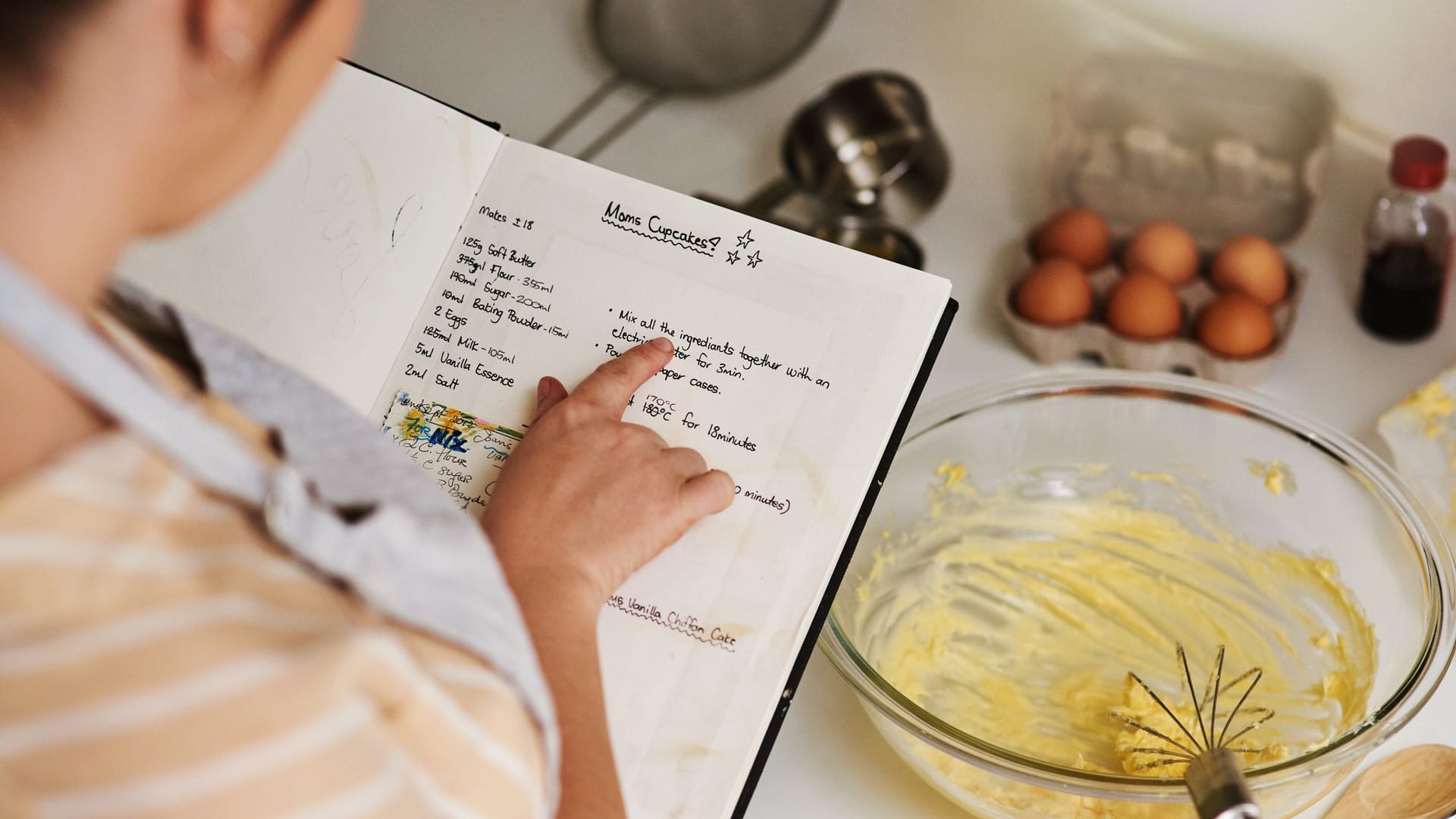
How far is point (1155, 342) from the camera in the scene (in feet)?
3.22

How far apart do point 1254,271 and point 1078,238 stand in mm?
143

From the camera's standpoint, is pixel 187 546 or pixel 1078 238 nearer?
pixel 187 546

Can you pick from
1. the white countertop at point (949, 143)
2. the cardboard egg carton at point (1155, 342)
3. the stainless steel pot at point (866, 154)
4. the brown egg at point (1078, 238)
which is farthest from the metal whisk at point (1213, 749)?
the stainless steel pot at point (866, 154)

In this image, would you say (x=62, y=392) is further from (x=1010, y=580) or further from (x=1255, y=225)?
(x=1255, y=225)

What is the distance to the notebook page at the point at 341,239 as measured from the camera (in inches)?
30.0

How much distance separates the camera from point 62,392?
1.32 ft

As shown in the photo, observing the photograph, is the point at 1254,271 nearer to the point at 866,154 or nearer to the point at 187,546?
the point at 866,154

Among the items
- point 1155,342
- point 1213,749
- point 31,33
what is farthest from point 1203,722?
point 31,33

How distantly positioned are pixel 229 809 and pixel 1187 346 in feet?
2.68

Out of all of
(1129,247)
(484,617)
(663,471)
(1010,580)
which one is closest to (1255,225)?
(1129,247)

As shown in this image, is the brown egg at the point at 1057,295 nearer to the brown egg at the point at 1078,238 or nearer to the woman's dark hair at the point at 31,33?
the brown egg at the point at 1078,238

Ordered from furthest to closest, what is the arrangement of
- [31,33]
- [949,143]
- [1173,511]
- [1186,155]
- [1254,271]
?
[949,143]
[1186,155]
[1254,271]
[1173,511]
[31,33]

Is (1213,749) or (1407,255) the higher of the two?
(1407,255)

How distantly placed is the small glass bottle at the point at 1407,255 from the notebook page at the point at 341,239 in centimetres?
71
